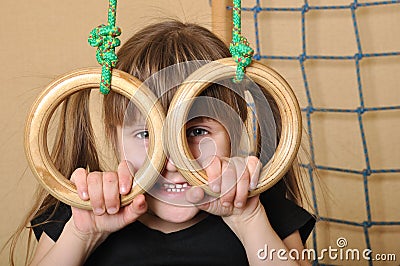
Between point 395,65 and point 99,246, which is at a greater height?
point 395,65

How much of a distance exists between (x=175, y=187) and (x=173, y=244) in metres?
0.14

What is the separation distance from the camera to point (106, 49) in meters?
0.87

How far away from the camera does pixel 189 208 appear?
956mm

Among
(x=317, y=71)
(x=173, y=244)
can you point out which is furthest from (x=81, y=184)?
(x=317, y=71)

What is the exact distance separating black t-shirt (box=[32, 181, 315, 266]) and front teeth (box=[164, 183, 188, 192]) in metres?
0.13

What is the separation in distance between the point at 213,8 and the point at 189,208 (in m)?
0.57

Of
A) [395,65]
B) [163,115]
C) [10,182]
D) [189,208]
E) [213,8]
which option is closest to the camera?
[163,115]

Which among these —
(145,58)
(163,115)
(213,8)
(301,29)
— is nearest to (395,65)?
(301,29)

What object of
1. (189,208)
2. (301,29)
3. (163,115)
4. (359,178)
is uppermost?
(301,29)

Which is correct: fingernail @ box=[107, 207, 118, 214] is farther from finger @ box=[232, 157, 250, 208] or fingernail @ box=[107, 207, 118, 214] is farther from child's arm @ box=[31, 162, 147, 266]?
finger @ box=[232, 157, 250, 208]

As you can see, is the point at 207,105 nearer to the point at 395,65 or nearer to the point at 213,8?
the point at 213,8

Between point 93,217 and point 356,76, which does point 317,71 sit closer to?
point 356,76

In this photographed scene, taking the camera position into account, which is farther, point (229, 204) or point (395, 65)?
point (395, 65)

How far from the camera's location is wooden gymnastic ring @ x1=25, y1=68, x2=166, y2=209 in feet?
2.79
